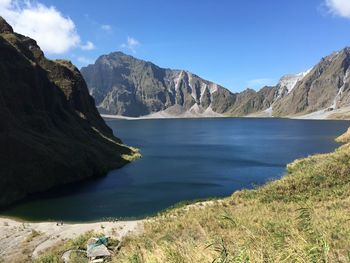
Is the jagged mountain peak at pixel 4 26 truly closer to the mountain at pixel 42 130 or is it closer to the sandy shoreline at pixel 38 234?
the mountain at pixel 42 130

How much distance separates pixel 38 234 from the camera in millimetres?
40656

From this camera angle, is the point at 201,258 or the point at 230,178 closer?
the point at 201,258

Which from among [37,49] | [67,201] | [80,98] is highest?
[37,49]

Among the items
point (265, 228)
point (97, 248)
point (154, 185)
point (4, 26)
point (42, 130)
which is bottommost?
point (154, 185)

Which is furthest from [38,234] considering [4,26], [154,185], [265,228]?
[4,26]

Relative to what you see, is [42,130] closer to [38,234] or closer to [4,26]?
[4,26]

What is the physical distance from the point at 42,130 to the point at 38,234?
51594 millimetres

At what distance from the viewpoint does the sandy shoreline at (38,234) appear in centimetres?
3564

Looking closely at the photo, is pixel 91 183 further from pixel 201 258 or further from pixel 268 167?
pixel 201 258

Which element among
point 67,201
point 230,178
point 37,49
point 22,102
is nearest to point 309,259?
point 67,201

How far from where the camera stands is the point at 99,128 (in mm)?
126125

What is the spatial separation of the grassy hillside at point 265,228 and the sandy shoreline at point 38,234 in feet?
10.5

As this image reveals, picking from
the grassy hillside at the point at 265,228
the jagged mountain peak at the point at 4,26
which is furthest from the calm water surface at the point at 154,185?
the jagged mountain peak at the point at 4,26

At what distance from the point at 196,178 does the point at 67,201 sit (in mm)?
26064
